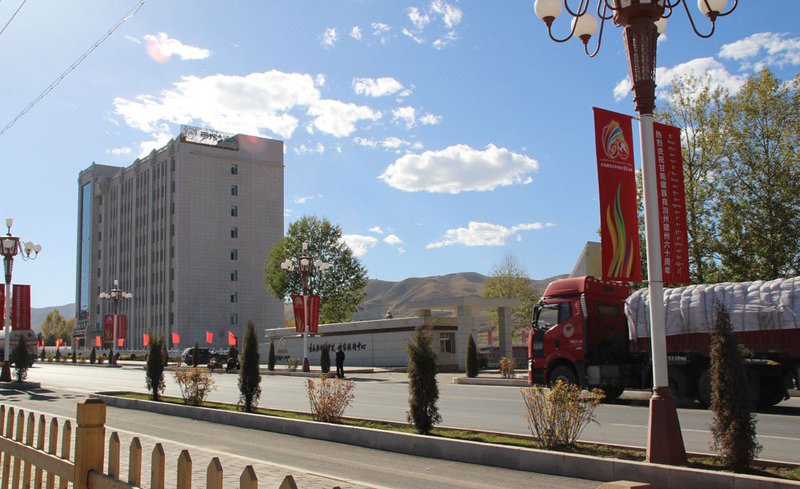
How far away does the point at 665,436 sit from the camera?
8266 mm

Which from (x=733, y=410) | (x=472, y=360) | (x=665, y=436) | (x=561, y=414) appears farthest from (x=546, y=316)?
(x=733, y=410)

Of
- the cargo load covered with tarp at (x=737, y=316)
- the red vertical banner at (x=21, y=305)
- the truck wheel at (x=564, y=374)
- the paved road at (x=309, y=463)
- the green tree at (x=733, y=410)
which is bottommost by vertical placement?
the paved road at (x=309, y=463)

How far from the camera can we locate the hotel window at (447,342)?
144 ft

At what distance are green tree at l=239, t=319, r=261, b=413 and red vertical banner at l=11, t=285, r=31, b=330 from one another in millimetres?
19786

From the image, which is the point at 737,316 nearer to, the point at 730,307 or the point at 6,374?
the point at 730,307

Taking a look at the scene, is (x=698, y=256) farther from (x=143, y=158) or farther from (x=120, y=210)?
(x=120, y=210)

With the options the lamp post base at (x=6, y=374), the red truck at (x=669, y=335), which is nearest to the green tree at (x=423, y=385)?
the red truck at (x=669, y=335)

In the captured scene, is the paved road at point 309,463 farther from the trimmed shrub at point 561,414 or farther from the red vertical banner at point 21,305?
the red vertical banner at point 21,305

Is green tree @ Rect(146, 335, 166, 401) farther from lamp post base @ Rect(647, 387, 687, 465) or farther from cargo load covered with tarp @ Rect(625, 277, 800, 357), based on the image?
lamp post base @ Rect(647, 387, 687, 465)

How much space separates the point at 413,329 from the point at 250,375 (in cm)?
2544

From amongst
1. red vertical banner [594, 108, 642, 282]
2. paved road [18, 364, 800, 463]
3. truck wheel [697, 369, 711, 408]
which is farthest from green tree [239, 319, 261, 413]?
truck wheel [697, 369, 711, 408]

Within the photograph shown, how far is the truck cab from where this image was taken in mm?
19938

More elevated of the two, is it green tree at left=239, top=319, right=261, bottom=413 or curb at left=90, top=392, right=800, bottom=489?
green tree at left=239, top=319, right=261, bottom=413

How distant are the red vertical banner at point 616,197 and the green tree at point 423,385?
3.20 metres
